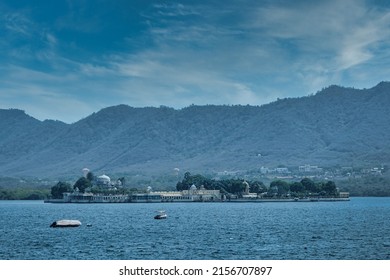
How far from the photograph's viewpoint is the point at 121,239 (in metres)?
77.7

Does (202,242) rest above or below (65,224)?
below

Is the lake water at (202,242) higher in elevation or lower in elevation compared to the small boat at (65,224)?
lower

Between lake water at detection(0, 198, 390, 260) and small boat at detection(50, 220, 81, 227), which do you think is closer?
lake water at detection(0, 198, 390, 260)

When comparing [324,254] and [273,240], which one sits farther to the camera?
[273,240]

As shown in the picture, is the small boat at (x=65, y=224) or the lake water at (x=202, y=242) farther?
the small boat at (x=65, y=224)

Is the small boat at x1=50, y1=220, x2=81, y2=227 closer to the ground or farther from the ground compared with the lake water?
farther from the ground

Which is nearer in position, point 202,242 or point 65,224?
point 202,242
